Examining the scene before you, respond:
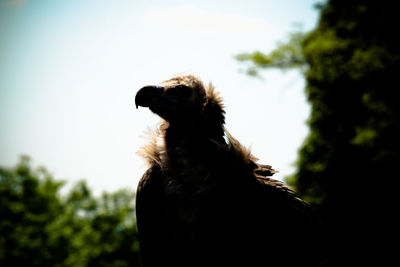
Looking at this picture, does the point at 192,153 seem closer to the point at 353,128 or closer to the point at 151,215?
the point at 151,215

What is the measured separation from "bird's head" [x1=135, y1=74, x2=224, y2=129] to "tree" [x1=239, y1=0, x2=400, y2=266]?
8.75m

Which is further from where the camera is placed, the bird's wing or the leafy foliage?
the leafy foliage

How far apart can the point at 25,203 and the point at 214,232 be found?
1423 inches

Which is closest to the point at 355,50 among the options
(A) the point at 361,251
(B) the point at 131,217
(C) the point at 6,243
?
(A) the point at 361,251

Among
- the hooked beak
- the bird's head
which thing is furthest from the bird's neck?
the hooked beak

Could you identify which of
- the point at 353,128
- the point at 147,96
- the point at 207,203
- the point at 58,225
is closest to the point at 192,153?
the point at 207,203

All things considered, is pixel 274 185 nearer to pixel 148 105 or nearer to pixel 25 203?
pixel 148 105

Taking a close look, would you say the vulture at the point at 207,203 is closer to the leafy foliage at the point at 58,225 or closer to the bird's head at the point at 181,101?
the bird's head at the point at 181,101

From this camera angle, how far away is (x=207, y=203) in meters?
2.07

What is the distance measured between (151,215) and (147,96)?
1.03m

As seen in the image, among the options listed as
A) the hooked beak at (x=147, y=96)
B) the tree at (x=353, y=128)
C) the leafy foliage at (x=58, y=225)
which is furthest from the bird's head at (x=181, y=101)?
the leafy foliage at (x=58, y=225)

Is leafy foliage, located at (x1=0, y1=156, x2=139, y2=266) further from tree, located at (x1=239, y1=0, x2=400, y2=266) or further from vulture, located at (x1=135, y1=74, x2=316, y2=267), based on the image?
vulture, located at (x1=135, y1=74, x2=316, y2=267)

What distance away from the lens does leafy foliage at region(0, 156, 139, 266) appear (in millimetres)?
25828

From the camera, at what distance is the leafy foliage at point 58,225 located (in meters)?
25.8
